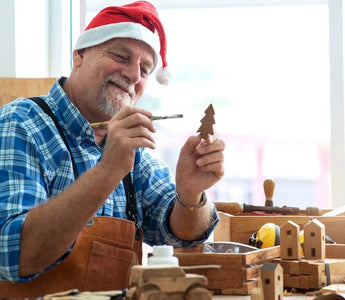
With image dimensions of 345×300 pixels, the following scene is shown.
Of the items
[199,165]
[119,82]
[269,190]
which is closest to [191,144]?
[199,165]

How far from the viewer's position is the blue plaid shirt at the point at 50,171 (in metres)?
1.71

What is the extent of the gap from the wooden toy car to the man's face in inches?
42.8

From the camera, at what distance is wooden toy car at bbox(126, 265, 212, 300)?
107 cm

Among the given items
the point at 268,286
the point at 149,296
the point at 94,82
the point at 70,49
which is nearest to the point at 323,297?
the point at 268,286

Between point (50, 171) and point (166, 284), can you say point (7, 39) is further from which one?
point (166, 284)

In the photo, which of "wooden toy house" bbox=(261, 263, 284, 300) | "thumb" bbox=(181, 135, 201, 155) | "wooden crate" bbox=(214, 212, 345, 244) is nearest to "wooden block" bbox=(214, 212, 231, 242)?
"wooden crate" bbox=(214, 212, 345, 244)

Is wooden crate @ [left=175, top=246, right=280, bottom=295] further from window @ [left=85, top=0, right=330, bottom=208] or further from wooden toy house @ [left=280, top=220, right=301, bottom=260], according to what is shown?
window @ [left=85, top=0, right=330, bottom=208]

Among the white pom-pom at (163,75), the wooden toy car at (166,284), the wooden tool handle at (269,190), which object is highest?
the white pom-pom at (163,75)

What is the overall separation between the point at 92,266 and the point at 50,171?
28cm

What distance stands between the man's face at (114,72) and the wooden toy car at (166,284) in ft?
3.57

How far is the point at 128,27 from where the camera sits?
2184mm

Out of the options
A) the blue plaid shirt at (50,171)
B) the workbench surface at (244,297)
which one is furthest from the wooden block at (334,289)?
the blue plaid shirt at (50,171)

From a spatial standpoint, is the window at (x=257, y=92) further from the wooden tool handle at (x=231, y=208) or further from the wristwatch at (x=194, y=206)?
the wristwatch at (x=194, y=206)

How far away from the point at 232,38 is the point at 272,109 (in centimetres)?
→ 37
